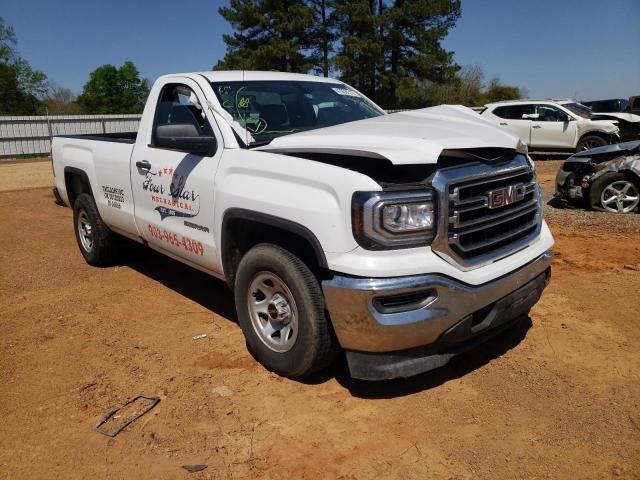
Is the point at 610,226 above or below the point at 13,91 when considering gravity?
below

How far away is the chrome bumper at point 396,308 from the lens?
2799 millimetres

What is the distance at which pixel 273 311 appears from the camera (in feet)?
11.3

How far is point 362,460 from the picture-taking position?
273cm

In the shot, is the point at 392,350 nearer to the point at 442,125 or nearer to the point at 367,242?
the point at 367,242

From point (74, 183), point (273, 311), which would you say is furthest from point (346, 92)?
point (74, 183)

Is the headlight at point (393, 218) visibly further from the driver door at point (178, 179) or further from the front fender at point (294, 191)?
the driver door at point (178, 179)

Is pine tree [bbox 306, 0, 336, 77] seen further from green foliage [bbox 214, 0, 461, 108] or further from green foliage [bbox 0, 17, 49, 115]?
green foliage [bbox 0, 17, 49, 115]

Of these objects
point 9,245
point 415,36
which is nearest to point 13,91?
point 415,36

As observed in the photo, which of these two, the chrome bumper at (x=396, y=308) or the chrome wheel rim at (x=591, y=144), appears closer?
the chrome bumper at (x=396, y=308)

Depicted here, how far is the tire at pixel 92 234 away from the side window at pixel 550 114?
13590mm

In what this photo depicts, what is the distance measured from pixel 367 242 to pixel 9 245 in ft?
21.6

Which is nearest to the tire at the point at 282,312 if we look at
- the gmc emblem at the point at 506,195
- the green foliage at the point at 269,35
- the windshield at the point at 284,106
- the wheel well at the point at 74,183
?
the windshield at the point at 284,106

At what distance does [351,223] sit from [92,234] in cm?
414

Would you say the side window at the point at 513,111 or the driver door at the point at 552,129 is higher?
the side window at the point at 513,111
